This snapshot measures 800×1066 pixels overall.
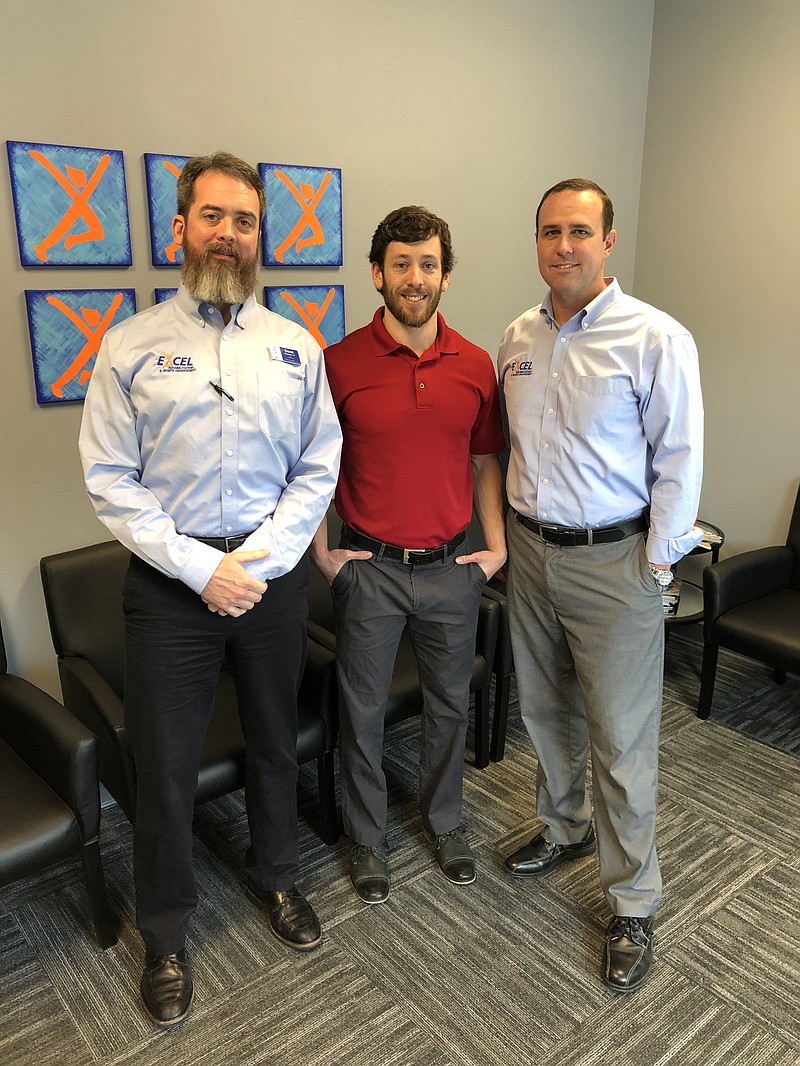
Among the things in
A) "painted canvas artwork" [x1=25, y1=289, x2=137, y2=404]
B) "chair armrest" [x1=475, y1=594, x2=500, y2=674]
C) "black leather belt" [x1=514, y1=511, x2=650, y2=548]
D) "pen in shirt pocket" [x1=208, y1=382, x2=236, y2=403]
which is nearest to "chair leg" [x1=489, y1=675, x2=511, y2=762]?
"chair armrest" [x1=475, y1=594, x2=500, y2=674]

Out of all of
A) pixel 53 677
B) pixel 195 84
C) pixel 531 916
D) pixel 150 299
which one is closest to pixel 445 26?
pixel 195 84

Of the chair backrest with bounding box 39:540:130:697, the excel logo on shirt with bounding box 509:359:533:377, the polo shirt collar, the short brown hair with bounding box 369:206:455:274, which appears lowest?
the chair backrest with bounding box 39:540:130:697

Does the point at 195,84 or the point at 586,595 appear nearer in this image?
the point at 586,595

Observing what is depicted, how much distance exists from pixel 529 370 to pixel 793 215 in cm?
193

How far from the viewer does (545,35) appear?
3.18 m

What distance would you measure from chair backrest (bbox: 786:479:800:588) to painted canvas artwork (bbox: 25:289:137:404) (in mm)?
2548

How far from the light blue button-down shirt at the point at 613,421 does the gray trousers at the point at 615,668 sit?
9 centimetres

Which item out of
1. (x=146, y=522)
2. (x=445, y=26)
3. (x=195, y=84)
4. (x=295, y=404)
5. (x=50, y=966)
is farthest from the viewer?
(x=445, y=26)

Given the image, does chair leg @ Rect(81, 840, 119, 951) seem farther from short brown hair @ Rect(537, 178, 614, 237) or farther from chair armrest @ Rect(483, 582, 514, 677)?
short brown hair @ Rect(537, 178, 614, 237)

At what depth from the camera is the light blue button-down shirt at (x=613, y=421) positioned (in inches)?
70.2

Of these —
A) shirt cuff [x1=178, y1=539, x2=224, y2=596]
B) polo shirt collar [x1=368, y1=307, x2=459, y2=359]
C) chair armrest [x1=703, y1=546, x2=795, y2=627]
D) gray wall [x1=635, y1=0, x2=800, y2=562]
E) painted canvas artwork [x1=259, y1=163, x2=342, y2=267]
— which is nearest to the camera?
shirt cuff [x1=178, y1=539, x2=224, y2=596]

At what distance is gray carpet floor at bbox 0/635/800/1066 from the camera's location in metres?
1.75

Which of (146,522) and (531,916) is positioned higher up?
(146,522)

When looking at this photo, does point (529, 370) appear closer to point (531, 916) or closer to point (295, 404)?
point (295, 404)
